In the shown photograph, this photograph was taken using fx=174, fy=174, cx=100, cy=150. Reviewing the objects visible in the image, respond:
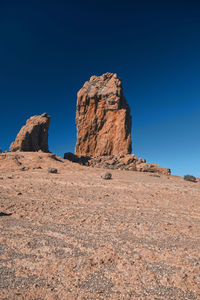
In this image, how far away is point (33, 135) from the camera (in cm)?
3512

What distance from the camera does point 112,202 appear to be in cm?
748

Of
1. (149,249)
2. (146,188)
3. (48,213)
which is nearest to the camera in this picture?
(149,249)

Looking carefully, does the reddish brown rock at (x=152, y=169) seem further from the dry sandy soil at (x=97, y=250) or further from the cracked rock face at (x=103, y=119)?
the dry sandy soil at (x=97, y=250)

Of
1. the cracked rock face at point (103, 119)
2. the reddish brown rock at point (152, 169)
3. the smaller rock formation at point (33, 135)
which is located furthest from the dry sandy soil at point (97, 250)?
the cracked rock face at point (103, 119)

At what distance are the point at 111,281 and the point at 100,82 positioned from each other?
41.8m

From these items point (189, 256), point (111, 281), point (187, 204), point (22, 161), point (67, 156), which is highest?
point (67, 156)

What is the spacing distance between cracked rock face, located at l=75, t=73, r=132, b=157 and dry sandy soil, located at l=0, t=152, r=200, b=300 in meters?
29.5

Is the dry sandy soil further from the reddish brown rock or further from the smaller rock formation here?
the smaller rock formation

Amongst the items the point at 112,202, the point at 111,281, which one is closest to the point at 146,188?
the point at 112,202

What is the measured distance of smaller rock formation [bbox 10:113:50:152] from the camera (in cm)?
3300

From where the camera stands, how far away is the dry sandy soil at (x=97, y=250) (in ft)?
8.25

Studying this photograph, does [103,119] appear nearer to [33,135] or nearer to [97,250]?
[33,135]

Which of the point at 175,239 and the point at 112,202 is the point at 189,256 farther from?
the point at 112,202

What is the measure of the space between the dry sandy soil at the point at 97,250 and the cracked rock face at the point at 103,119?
29497 mm
